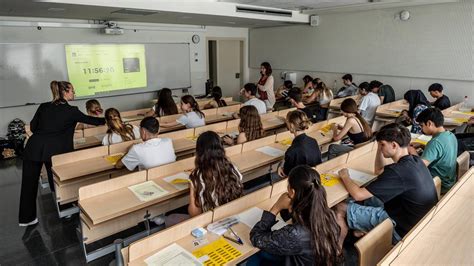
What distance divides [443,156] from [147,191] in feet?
8.63

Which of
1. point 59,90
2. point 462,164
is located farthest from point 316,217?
point 59,90

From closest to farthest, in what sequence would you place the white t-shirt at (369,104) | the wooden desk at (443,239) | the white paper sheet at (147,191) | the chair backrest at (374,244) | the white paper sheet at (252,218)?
the chair backrest at (374,244), the wooden desk at (443,239), the white paper sheet at (252,218), the white paper sheet at (147,191), the white t-shirt at (369,104)

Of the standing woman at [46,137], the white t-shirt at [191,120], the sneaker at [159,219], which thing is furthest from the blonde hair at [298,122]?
the standing woman at [46,137]

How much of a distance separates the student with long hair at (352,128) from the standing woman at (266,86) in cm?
282

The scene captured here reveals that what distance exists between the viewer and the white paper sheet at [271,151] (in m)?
3.68

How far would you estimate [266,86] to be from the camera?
6.95m

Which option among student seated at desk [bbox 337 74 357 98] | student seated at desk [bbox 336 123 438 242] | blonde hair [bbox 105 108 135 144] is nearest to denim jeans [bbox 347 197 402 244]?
student seated at desk [bbox 336 123 438 242]

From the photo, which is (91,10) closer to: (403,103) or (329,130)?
(329,130)

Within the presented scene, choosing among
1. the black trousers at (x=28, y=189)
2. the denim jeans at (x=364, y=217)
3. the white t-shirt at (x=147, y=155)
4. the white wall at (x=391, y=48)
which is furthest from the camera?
the white wall at (x=391, y=48)

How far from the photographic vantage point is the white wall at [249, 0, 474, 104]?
20.5 feet

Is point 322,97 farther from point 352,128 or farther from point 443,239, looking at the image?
point 443,239

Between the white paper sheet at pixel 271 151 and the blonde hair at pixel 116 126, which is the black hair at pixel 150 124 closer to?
the blonde hair at pixel 116 126

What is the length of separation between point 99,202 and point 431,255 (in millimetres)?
2327

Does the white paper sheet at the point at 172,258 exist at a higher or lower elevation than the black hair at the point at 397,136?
lower
